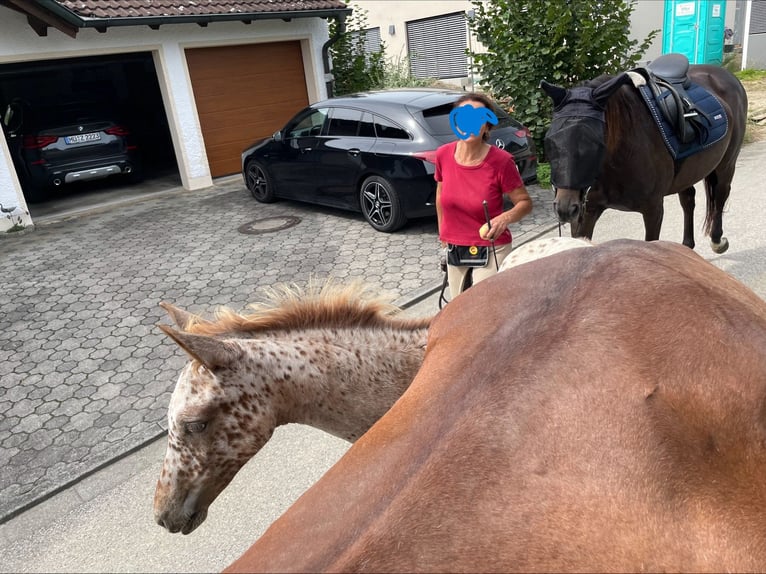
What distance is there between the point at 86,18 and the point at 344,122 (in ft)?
16.8

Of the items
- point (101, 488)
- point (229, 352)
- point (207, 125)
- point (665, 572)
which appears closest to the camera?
point (665, 572)

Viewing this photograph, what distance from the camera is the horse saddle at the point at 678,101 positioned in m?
4.75

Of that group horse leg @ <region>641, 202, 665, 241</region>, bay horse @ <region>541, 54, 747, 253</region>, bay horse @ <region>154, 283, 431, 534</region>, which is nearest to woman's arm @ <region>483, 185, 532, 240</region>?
bay horse @ <region>541, 54, 747, 253</region>

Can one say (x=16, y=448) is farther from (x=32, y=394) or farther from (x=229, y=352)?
(x=229, y=352)

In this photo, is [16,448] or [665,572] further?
[16,448]

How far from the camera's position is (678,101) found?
15.6 feet

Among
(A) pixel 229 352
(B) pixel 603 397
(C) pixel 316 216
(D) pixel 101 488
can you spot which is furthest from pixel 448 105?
(B) pixel 603 397

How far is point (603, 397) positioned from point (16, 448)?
14.7 ft

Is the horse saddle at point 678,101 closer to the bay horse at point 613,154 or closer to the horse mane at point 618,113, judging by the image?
the bay horse at point 613,154

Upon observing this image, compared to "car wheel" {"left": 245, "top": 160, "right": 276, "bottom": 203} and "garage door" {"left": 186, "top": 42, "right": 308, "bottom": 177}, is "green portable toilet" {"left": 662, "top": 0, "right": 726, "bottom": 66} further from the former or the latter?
"car wheel" {"left": 245, "top": 160, "right": 276, "bottom": 203}

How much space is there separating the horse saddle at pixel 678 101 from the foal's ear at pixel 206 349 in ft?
13.9

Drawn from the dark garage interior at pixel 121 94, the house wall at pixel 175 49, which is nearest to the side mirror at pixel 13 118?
the house wall at pixel 175 49

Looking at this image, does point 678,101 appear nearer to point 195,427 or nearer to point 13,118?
point 195,427

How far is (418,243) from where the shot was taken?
7.94 m
